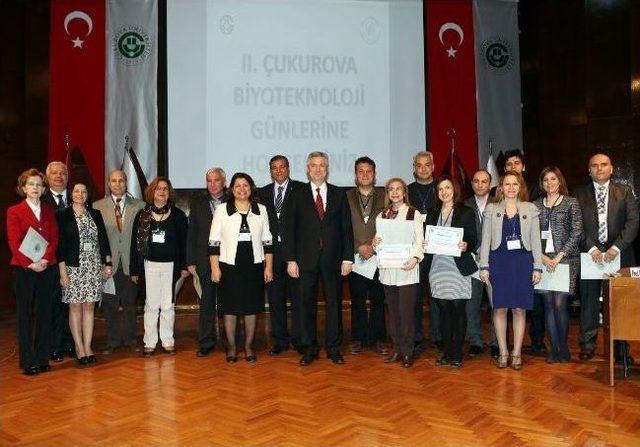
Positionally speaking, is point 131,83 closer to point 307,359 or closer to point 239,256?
point 239,256

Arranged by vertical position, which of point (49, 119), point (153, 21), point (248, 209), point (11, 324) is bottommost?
point (11, 324)

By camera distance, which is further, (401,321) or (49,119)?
(49,119)

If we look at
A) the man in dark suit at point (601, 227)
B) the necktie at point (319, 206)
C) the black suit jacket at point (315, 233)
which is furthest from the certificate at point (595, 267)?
the necktie at point (319, 206)

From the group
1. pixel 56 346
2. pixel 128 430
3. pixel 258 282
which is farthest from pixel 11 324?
pixel 128 430

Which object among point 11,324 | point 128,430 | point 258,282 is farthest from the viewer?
point 11,324

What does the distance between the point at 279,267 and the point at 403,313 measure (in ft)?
3.92

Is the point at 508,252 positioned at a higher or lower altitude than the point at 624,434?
higher

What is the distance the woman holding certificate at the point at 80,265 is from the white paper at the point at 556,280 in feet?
11.8

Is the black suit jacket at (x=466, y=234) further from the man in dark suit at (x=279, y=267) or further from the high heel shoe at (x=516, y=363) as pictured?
the man in dark suit at (x=279, y=267)

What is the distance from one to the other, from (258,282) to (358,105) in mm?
3326

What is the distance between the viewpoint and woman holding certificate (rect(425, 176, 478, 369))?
13.6 feet

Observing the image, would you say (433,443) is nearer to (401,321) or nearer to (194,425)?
(194,425)

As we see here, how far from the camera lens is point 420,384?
3768 millimetres

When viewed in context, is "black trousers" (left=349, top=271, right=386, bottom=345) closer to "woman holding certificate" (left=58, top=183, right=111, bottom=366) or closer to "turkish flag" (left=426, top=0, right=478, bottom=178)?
"woman holding certificate" (left=58, top=183, right=111, bottom=366)
